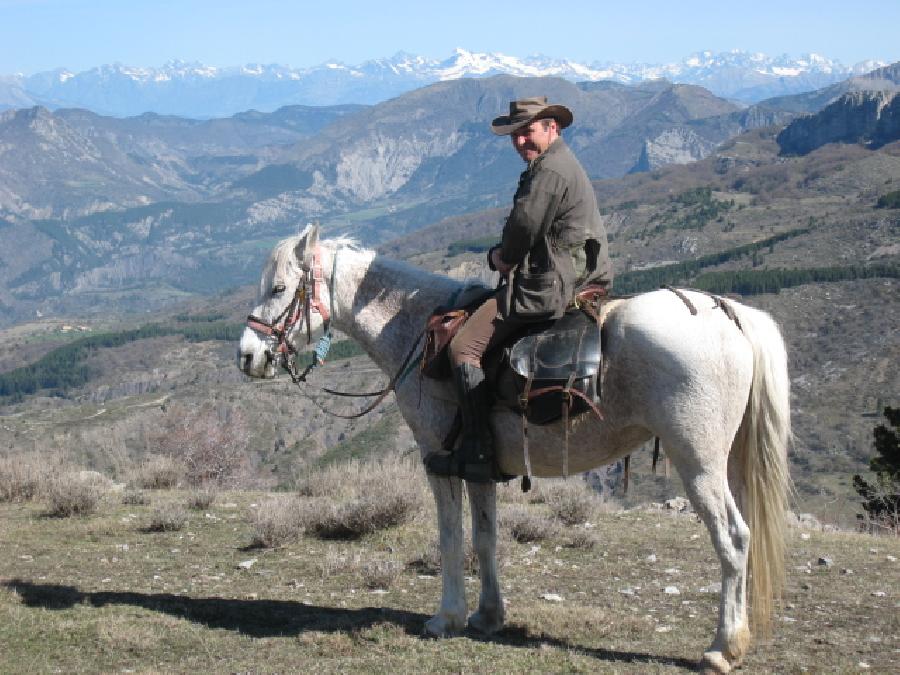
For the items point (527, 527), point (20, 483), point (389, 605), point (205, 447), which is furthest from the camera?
point (205, 447)

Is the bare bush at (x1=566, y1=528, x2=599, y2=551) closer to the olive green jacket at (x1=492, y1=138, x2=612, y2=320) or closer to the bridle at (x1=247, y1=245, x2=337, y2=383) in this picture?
the bridle at (x1=247, y1=245, x2=337, y2=383)

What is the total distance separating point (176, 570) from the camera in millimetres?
10102

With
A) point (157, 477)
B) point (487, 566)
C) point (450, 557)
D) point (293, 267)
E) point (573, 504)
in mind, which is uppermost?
point (293, 267)

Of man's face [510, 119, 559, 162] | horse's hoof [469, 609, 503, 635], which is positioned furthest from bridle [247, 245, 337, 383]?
horse's hoof [469, 609, 503, 635]

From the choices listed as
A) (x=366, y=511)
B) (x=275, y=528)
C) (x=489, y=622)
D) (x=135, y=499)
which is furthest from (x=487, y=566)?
(x=135, y=499)

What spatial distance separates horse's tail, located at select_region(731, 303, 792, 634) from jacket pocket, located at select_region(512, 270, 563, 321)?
1.33 m

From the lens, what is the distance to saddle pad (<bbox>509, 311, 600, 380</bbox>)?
6.54m

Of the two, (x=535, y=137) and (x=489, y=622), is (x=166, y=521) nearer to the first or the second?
(x=489, y=622)

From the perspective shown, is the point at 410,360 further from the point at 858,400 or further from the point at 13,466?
the point at 858,400

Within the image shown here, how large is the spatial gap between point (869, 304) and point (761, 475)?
90.6 metres

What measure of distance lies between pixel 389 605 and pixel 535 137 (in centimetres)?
460

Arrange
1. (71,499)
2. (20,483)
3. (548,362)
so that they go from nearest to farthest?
(548,362)
(71,499)
(20,483)

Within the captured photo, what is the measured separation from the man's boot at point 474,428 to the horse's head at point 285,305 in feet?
5.42

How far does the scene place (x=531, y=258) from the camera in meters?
6.79
